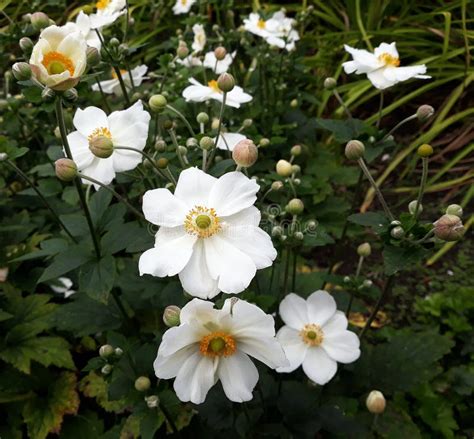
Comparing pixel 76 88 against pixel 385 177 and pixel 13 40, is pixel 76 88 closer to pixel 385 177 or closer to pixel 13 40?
pixel 13 40

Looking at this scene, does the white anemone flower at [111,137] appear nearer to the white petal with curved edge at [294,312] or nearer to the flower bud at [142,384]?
the flower bud at [142,384]

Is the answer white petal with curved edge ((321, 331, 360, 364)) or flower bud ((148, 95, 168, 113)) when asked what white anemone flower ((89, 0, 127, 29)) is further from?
white petal with curved edge ((321, 331, 360, 364))

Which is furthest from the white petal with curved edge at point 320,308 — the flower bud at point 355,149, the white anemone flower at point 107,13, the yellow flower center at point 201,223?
the white anemone flower at point 107,13

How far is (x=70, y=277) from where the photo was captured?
7.18 ft

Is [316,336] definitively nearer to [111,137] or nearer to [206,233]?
[206,233]

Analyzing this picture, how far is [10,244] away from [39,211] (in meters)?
0.33

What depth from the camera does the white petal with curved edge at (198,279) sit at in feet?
3.49

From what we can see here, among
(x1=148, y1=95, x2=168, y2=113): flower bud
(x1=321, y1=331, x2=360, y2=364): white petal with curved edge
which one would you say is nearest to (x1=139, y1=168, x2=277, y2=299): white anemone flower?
(x1=148, y1=95, x2=168, y2=113): flower bud

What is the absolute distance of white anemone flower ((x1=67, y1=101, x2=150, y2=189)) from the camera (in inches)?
53.5

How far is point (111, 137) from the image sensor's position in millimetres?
1443

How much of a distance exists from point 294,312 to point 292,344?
0.11 m

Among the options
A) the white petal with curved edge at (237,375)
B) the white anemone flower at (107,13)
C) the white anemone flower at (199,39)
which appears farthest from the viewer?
the white anemone flower at (199,39)

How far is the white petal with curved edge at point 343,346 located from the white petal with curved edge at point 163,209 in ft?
2.50

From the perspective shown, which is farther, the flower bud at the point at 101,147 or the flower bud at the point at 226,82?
the flower bud at the point at 226,82
